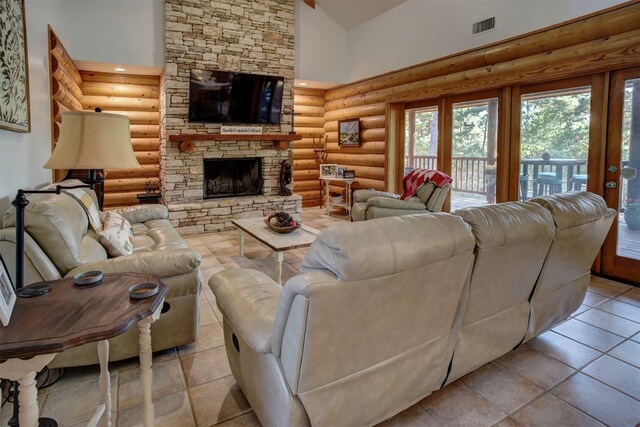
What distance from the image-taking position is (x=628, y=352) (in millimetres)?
2484

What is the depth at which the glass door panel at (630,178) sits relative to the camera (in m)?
3.62

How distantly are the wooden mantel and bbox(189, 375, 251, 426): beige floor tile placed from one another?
433 centimetres

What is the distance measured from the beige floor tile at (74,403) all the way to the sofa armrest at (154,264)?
623mm

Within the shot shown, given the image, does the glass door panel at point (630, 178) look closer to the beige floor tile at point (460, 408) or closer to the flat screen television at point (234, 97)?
the beige floor tile at point (460, 408)

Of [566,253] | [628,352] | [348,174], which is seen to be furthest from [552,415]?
[348,174]

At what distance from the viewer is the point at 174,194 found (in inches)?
234

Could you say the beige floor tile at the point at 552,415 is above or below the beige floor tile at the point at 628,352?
below

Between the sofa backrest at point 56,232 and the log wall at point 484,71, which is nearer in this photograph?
the sofa backrest at point 56,232

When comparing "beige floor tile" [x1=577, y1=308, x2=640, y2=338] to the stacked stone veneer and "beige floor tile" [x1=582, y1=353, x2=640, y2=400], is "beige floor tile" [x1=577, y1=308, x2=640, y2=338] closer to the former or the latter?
"beige floor tile" [x1=582, y1=353, x2=640, y2=400]

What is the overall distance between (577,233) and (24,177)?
3736 millimetres

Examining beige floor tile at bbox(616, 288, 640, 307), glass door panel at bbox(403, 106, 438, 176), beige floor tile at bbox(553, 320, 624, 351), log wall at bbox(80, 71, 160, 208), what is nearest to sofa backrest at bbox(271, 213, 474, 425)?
beige floor tile at bbox(553, 320, 624, 351)

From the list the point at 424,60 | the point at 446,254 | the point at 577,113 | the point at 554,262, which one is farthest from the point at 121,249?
the point at 424,60

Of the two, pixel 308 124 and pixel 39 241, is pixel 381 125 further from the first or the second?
pixel 39 241

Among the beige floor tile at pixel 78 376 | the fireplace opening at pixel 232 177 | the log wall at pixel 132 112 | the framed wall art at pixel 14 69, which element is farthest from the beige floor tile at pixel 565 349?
the log wall at pixel 132 112
